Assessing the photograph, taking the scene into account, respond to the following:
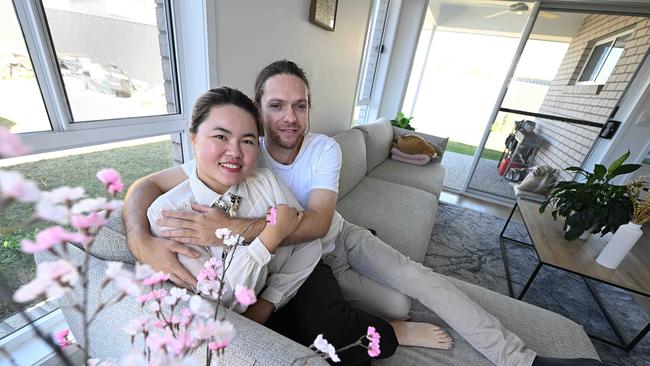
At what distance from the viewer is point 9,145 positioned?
0.18m

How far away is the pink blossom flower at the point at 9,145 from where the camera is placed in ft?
0.58

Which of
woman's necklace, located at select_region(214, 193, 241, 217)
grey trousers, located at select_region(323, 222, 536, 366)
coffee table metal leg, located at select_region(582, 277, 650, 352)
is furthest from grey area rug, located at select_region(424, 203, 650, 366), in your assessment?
woman's necklace, located at select_region(214, 193, 241, 217)

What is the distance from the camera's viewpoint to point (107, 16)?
1000 millimetres

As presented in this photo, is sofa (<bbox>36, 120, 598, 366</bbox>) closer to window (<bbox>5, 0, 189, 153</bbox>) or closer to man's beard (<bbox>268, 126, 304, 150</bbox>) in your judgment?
window (<bbox>5, 0, 189, 153</bbox>)

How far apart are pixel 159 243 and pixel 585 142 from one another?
4.05 meters

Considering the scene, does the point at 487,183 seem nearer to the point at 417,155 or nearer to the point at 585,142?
the point at 585,142

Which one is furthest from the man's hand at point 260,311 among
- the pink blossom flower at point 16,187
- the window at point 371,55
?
the window at point 371,55

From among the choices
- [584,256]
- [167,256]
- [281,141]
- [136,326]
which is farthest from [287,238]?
[584,256]

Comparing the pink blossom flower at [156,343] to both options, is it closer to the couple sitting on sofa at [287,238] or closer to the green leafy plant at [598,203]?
the couple sitting on sofa at [287,238]

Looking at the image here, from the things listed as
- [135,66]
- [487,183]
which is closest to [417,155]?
[487,183]

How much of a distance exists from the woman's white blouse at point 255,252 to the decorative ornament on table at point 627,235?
173cm

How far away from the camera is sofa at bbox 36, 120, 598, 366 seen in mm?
626

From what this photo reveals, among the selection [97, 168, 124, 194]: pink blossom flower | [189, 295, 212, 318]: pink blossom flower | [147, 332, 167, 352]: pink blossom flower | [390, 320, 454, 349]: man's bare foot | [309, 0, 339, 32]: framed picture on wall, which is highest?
[309, 0, 339, 32]: framed picture on wall

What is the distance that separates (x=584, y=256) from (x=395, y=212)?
1123 millimetres
